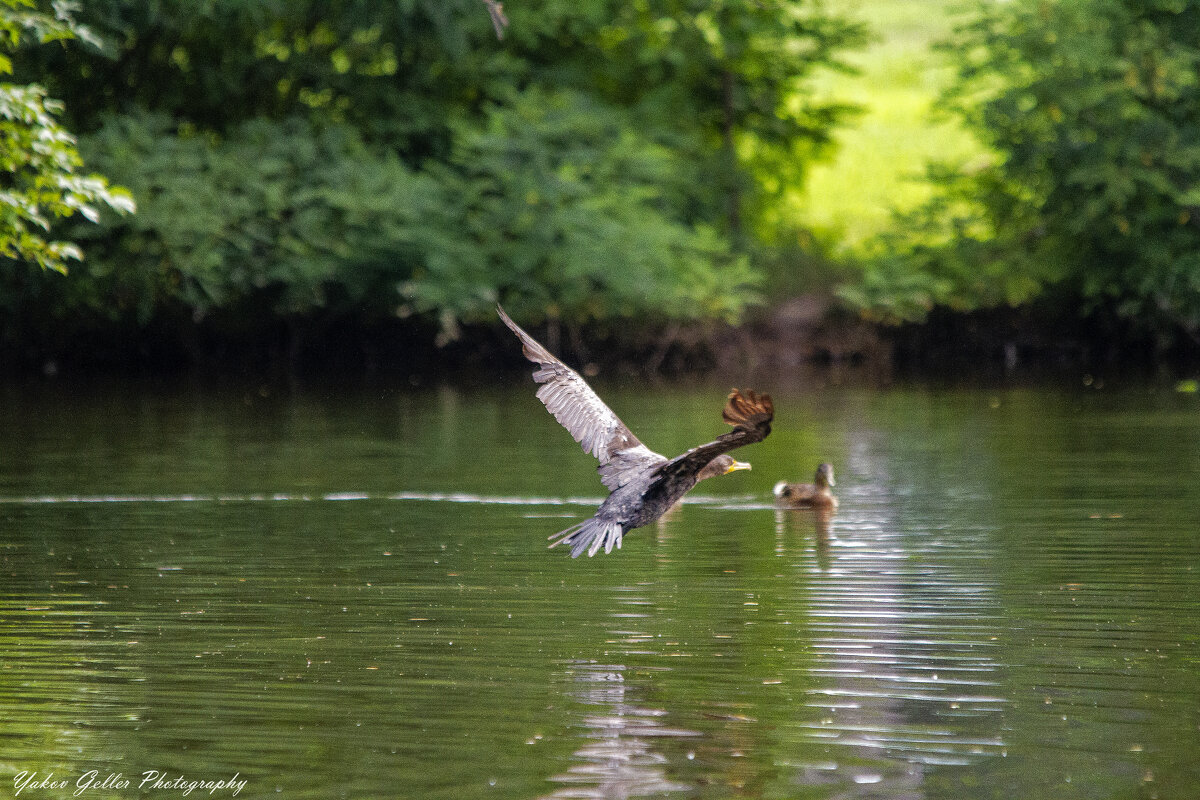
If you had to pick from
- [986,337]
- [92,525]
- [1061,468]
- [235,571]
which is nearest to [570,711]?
[235,571]

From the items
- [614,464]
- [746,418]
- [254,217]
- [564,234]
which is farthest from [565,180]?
[746,418]

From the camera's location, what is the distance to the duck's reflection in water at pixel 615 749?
7238 millimetres

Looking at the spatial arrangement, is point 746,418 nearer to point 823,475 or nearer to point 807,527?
point 807,527

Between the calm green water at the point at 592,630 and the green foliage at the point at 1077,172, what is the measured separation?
14735 millimetres

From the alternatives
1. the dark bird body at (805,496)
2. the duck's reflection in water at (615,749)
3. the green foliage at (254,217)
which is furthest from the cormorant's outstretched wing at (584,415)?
the green foliage at (254,217)

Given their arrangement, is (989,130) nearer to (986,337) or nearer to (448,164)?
(986,337)

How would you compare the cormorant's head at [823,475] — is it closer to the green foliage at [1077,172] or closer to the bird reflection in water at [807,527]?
the bird reflection in water at [807,527]

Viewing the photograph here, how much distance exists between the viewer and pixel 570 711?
8414 mm

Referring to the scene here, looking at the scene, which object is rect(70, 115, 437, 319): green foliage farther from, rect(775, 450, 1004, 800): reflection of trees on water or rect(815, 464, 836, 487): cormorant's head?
rect(775, 450, 1004, 800): reflection of trees on water

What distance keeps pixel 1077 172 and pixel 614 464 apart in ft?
80.7

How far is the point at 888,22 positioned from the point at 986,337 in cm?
2844

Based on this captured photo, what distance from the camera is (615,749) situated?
25.6 ft

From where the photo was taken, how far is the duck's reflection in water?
7.24m

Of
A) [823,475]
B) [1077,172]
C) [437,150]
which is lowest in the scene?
[823,475]
